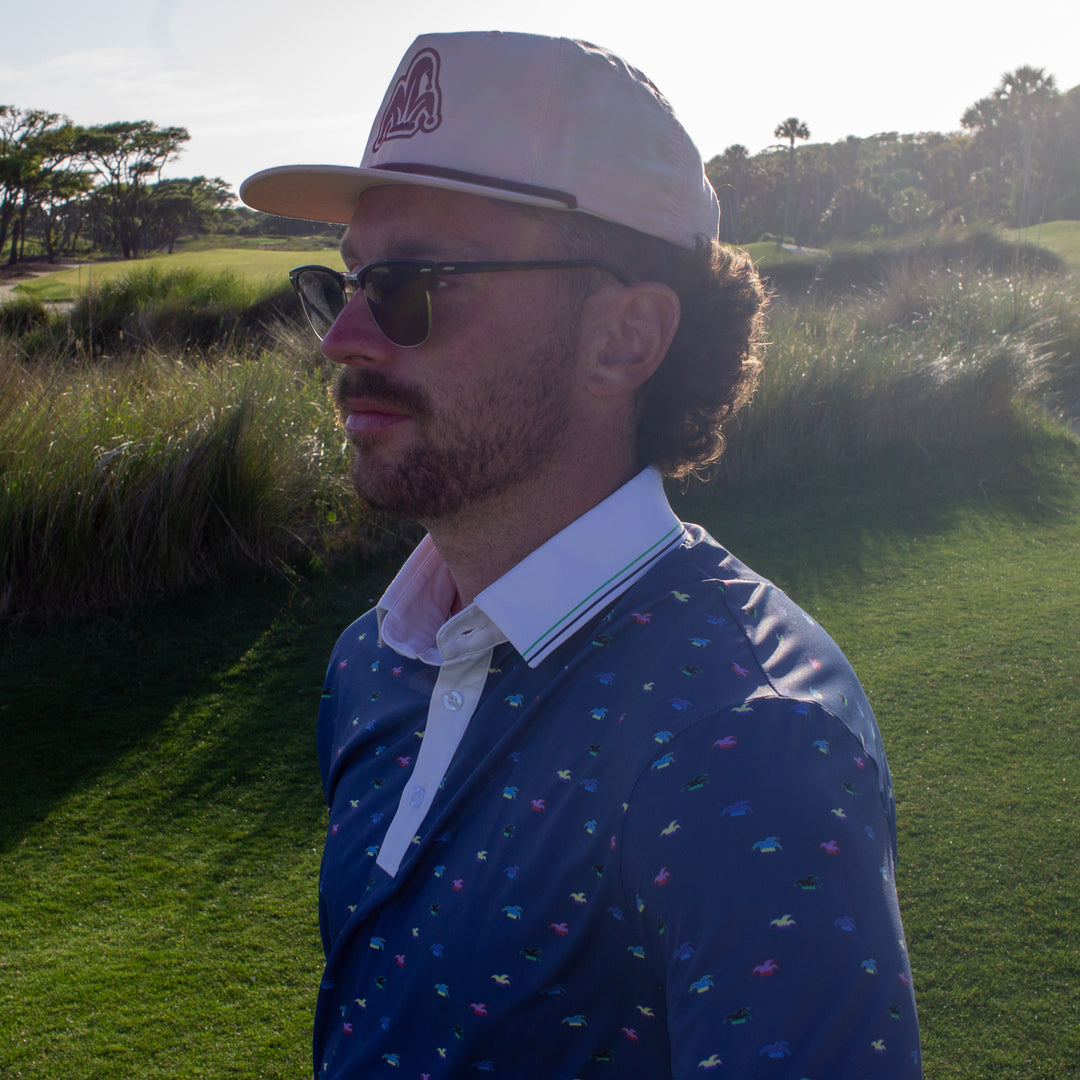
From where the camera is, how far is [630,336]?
5.09 ft

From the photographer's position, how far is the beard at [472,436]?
1447mm

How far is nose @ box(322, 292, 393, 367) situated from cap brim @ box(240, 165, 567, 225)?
188 millimetres

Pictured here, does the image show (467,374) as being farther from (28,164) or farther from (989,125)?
(989,125)

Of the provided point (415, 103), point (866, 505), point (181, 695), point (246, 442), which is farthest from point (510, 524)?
point (866, 505)

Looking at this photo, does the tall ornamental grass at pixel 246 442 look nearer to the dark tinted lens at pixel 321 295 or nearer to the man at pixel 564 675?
the dark tinted lens at pixel 321 295

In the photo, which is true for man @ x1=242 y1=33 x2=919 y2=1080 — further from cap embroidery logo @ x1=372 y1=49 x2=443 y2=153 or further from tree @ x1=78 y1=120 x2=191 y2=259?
tree @ x1=78 y1=120 x2=191 y2=259

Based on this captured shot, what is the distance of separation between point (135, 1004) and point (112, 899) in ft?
2.00

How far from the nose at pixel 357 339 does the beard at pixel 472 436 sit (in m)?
0.03

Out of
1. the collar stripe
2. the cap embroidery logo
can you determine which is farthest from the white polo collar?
the cap embroidery logo

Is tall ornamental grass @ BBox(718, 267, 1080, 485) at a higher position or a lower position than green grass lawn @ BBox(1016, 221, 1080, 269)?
lower

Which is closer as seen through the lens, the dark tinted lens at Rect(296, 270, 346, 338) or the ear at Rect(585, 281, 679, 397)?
the ear at Rect(585, 281, 679, 397)

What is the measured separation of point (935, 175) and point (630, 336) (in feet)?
216

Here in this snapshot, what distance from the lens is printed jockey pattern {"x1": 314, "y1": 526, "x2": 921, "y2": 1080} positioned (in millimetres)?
894

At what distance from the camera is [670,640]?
3.76 ft
